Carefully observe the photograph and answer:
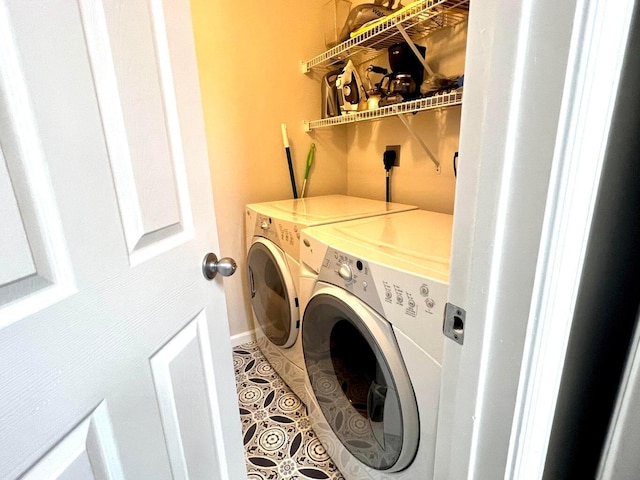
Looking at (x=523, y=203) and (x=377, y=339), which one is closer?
(x=523, y=203)

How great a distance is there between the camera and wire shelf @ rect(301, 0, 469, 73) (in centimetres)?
120

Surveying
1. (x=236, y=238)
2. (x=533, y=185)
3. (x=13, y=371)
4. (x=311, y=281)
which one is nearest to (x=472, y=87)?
(x=533, y=185)

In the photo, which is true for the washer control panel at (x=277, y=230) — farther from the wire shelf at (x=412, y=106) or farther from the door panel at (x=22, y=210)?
the door panel at (x=22, y=210)

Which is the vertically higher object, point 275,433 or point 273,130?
point 273,130

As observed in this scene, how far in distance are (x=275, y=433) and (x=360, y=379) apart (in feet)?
2.40

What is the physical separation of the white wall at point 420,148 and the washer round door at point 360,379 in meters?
0.88

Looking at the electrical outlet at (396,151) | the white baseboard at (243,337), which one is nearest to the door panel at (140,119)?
the electrical outlet at (396,151)

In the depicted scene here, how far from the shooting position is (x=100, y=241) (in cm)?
45

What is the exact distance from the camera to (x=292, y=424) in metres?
1.53

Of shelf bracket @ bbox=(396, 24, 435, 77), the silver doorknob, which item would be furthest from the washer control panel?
shelf bracket @ bbox=(396, 24, 435, 77)

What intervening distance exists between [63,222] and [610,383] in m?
0.90

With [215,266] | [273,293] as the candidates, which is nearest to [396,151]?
[273,293]

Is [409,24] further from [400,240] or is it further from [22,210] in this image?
[22,210]

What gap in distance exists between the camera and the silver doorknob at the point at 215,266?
75 centimetres
